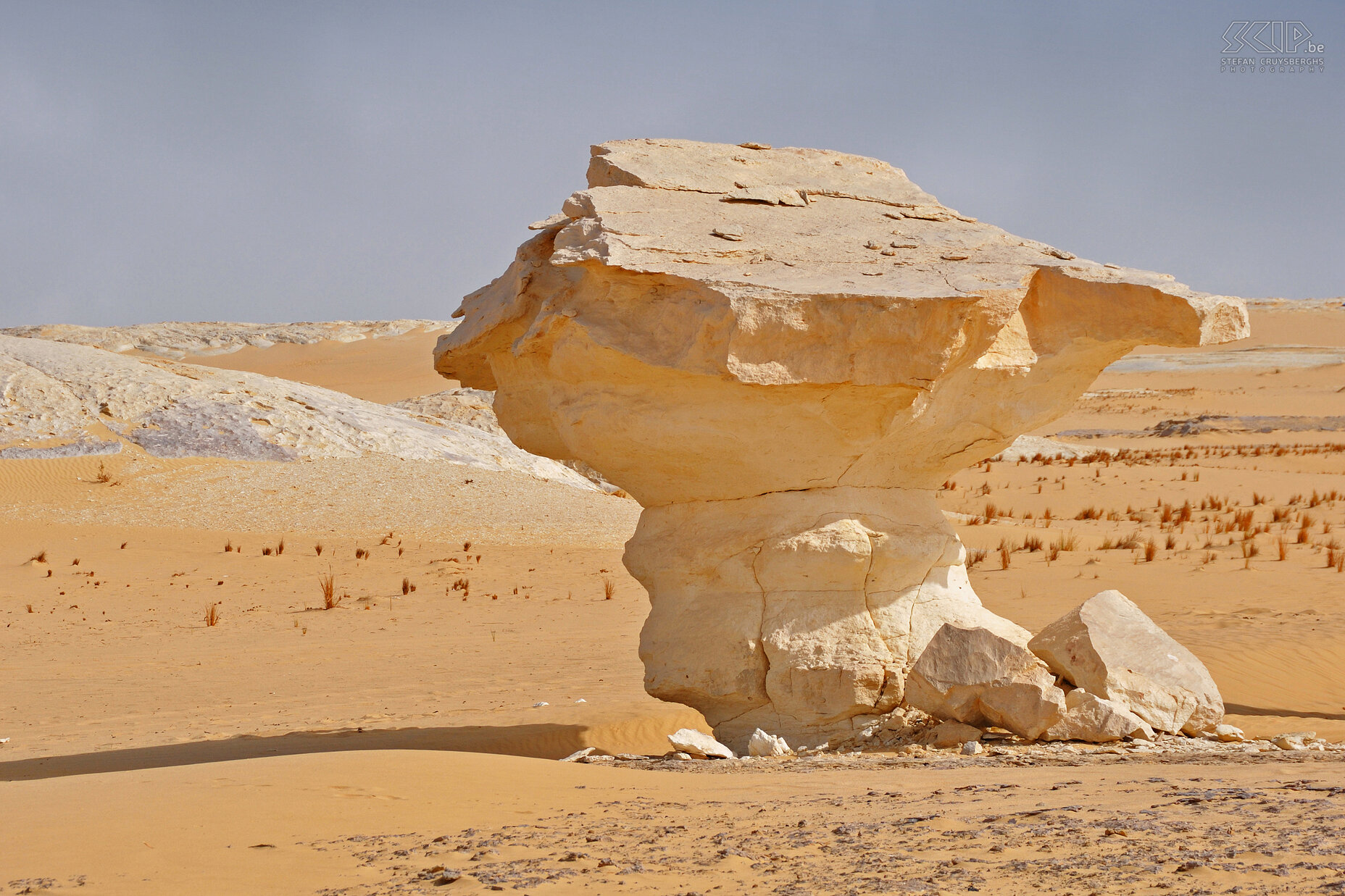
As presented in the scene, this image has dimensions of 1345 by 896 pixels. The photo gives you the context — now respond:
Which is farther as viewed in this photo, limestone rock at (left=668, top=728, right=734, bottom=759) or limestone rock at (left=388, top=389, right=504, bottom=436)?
limestone rock at (left=388, top=389, right=504, bottom=436)

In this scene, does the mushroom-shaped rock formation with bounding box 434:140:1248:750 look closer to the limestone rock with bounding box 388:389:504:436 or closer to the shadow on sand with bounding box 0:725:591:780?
the shadow on sand with bounding box 0:725:591:780

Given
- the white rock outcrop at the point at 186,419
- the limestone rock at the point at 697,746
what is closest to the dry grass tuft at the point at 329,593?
the white rock outcrop at the point at 186,419

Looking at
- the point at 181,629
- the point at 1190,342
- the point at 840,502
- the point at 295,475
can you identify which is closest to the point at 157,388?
the point at 295,475

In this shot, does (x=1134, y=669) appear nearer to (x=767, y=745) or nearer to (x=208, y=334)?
(x=767, y=745)

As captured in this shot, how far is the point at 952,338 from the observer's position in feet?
18.4

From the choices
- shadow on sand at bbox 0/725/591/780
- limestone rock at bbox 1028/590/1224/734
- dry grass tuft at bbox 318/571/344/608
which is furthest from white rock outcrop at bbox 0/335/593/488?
limestone rock at bbox 1028/590/1224/734

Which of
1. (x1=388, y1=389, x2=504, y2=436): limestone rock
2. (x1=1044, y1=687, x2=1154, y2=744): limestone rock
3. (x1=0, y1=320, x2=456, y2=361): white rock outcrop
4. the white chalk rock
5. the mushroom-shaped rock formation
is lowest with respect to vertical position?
the white chalk rock

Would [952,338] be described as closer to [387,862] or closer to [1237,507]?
[387,862]

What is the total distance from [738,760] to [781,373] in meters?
2.01

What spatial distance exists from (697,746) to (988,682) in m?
1.57

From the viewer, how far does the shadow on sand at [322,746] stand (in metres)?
6.68

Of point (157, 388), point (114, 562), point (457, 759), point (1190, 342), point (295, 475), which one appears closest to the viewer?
point (457, 759)

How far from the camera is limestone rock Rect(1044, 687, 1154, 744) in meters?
5.67

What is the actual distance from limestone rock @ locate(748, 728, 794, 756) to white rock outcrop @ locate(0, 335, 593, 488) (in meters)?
14.9
